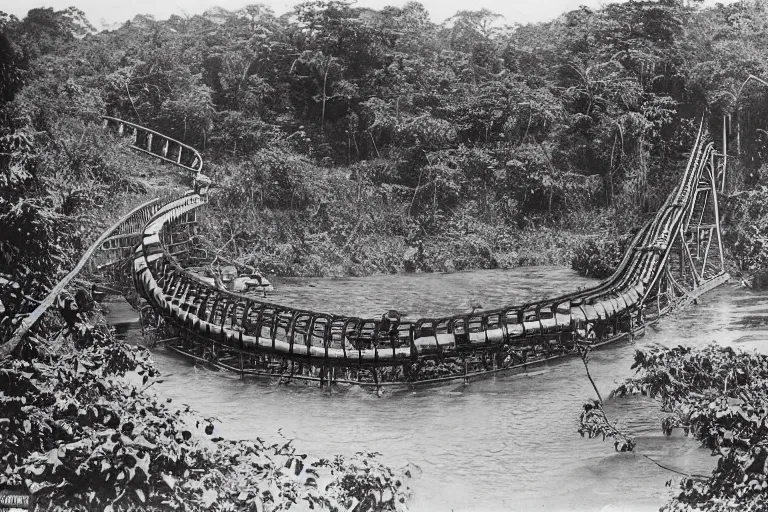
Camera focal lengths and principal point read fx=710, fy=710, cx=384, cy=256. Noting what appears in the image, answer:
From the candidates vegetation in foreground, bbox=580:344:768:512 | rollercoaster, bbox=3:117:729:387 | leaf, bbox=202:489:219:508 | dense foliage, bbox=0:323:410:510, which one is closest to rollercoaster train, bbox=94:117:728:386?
rollercoaster, bbox=3:117:729:387

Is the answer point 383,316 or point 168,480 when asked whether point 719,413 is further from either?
point 168,480

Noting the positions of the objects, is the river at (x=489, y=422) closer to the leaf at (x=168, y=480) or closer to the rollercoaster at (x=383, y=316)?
the rollercoaster at (x=383, y=316)

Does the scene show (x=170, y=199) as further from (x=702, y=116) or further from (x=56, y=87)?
(x=702, y=116)

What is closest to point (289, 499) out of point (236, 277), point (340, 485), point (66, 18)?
point (340, 485)

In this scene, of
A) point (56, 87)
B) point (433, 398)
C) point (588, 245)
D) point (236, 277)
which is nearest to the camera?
point (433, 398)

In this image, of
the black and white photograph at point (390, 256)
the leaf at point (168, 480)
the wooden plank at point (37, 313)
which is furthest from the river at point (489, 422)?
the leaf at point (168, 480)

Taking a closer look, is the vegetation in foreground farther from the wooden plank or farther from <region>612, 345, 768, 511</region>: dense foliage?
the wooden plank
